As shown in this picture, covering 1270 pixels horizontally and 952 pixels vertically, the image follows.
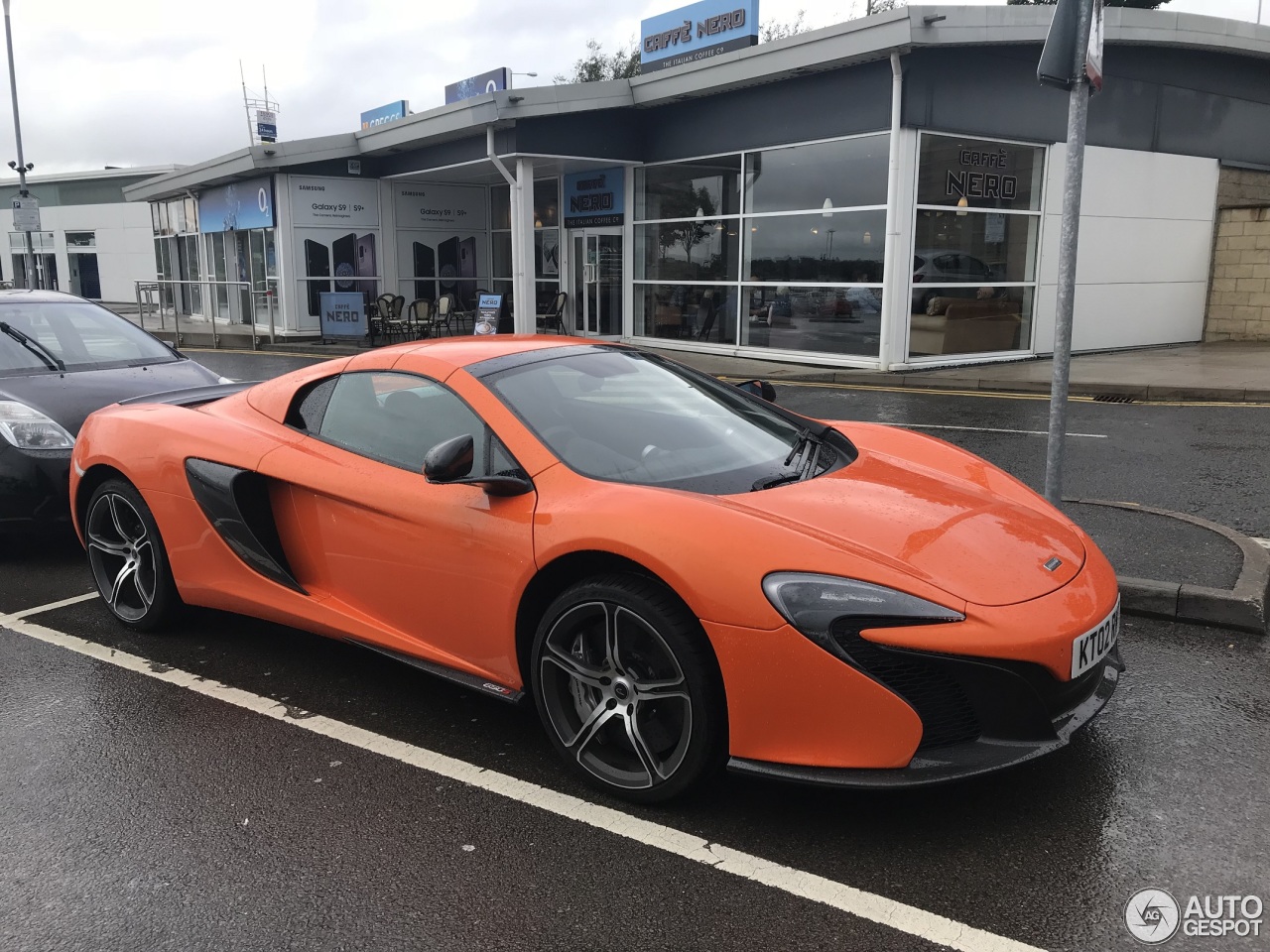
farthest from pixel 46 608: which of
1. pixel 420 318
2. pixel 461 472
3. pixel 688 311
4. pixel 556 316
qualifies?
pixel 556 316

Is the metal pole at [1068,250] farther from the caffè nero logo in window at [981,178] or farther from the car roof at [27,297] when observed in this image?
the caffè nero logo in window at [981,178]

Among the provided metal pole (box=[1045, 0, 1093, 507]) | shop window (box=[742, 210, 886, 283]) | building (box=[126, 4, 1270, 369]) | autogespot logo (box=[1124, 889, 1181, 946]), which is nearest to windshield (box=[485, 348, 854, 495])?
autogespot logo (box=[1124, 889, 1181, 946])

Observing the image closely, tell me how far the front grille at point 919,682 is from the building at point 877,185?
41.3ft

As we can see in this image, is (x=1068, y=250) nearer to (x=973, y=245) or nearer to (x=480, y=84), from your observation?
(x=973, y=245)

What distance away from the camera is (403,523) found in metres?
3.51

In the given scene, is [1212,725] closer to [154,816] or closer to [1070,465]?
[154,816]

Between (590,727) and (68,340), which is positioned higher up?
(68,340)

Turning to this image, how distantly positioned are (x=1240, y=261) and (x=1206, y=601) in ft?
55.2

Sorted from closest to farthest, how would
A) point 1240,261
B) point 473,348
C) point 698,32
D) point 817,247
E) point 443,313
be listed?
point 473,348
point 817,247
point 698,32
point 1240,261
point 443,313

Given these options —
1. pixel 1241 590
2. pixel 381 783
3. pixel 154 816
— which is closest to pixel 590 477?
pixel 381 783

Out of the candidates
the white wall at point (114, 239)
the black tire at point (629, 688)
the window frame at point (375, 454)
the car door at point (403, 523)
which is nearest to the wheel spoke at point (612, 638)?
the black tire at point (629, 688)

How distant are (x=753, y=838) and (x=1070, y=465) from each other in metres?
5.91

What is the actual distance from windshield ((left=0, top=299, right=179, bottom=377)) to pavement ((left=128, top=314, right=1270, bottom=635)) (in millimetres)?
6124

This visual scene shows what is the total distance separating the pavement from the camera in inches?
178
